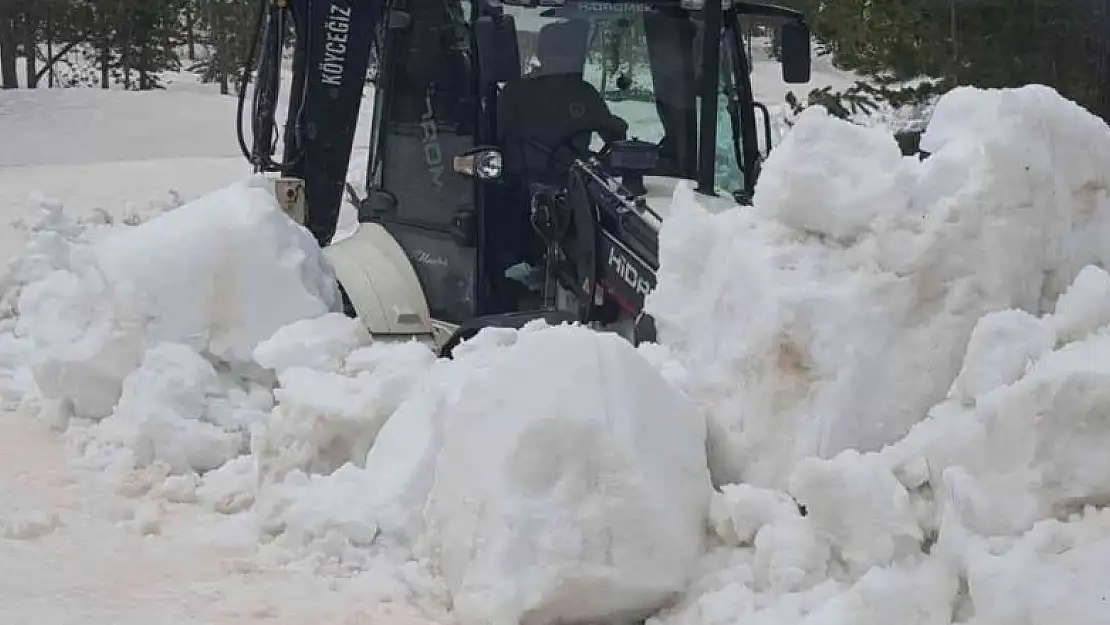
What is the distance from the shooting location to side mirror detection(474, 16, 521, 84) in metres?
5.56

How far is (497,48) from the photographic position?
5.62 metres

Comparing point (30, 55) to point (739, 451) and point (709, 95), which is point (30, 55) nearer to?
point (709, 95)

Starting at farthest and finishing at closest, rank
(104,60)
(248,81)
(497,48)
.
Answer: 1. (104,60)
2. (248,81)
3. (497,48)

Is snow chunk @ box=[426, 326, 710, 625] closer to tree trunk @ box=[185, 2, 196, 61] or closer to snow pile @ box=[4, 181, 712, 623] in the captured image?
snow pile @ box=[4, 181, 712, 623]

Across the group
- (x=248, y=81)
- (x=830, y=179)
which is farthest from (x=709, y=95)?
(x=248, y=81)

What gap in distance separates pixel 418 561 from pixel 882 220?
1.63 meters

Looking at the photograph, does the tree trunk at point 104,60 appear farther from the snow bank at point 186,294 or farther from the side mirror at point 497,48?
the side mirror at point 497,48

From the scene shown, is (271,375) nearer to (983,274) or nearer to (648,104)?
(648,104)

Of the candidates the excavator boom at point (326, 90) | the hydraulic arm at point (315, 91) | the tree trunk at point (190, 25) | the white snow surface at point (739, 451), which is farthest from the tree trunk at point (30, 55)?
the white snow surface at point (739, 451)

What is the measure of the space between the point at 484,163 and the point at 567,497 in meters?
2.76

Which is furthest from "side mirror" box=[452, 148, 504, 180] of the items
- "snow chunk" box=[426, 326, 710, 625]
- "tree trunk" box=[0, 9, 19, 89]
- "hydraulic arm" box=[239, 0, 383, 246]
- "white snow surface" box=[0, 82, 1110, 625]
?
"tree trunk" box=[0, 9, 19, 89]

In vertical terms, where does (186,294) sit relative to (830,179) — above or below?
below

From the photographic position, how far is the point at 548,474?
135 inches

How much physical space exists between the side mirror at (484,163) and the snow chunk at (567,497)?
2336 millimetres
